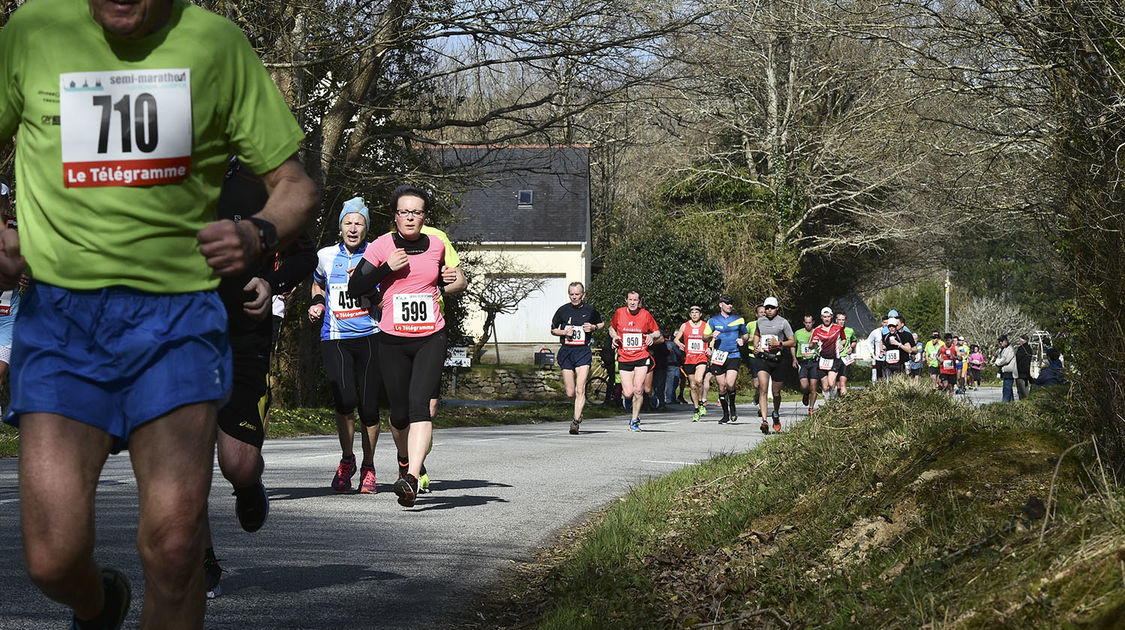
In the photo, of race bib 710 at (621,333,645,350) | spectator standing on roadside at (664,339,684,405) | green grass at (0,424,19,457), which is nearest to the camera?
green grass at (0,424,19,457)

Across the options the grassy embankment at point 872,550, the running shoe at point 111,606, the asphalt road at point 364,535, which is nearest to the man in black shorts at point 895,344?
the asphalt road at point 364,535

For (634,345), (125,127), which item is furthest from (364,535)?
(634,345)

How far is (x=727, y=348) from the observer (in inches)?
896

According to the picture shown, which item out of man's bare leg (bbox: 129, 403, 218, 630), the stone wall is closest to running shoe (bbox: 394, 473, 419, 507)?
man's bare leg (bbox: 129, 403, 218, 630)

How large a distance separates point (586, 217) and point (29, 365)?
2131 inches

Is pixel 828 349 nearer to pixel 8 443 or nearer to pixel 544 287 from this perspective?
pixel 8 443

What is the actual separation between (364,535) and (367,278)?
78.6 inches

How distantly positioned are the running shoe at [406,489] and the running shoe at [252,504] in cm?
288

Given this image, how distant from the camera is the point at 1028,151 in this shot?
17062 millimetres

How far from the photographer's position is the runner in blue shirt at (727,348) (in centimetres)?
2277

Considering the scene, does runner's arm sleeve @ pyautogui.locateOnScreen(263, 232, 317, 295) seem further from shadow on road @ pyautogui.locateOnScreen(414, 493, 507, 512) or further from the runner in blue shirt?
the runner in blue shirt

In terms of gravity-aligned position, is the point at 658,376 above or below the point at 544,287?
below

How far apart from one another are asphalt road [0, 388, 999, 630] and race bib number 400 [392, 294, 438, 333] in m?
1.17

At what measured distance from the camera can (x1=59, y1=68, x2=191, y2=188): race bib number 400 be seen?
11.0 ft
